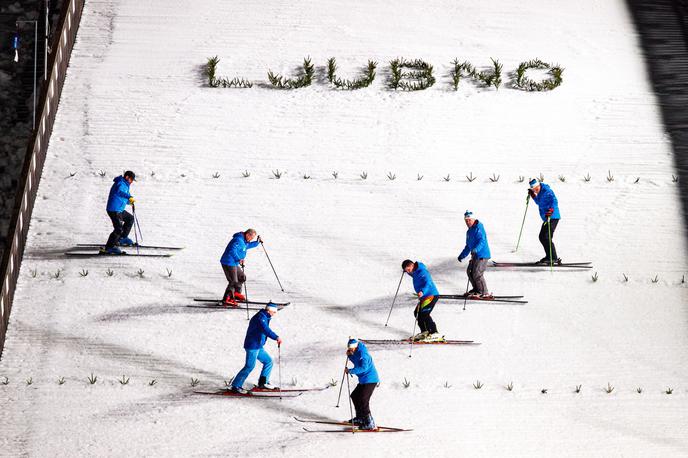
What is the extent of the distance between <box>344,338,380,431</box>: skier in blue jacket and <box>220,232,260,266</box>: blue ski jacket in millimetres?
3223

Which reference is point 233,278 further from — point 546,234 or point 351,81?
point 351,81

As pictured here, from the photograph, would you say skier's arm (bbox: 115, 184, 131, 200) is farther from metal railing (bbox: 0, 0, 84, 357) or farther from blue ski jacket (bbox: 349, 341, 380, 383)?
blue ski jacket (bbox: 349, 341, 380, 383)

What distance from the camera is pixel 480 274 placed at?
20.3m

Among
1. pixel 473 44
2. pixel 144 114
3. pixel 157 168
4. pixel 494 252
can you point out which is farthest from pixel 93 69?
pixel 494 252

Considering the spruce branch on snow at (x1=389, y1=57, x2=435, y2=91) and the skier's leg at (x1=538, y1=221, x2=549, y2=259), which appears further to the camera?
the spruce branch on snow at (x1=389, y1=57, x2=435, y2=91)

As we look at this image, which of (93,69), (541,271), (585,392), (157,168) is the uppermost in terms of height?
(93,69)

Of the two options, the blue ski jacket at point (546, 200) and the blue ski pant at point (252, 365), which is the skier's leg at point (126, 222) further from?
the blue ski jacket at point (546, 200)

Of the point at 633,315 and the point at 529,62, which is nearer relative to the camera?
the point at 633,315

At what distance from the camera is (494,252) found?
21.6 metres

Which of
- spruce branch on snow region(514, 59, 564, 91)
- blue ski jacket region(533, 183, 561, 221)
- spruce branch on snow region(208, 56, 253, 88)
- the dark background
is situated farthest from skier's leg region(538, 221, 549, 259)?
the dark background

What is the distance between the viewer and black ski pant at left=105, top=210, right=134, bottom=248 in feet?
69.2

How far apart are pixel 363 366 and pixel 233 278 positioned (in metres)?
3.50

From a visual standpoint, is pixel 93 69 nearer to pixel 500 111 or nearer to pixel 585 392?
pixel 500 111

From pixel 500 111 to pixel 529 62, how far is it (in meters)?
2.03
